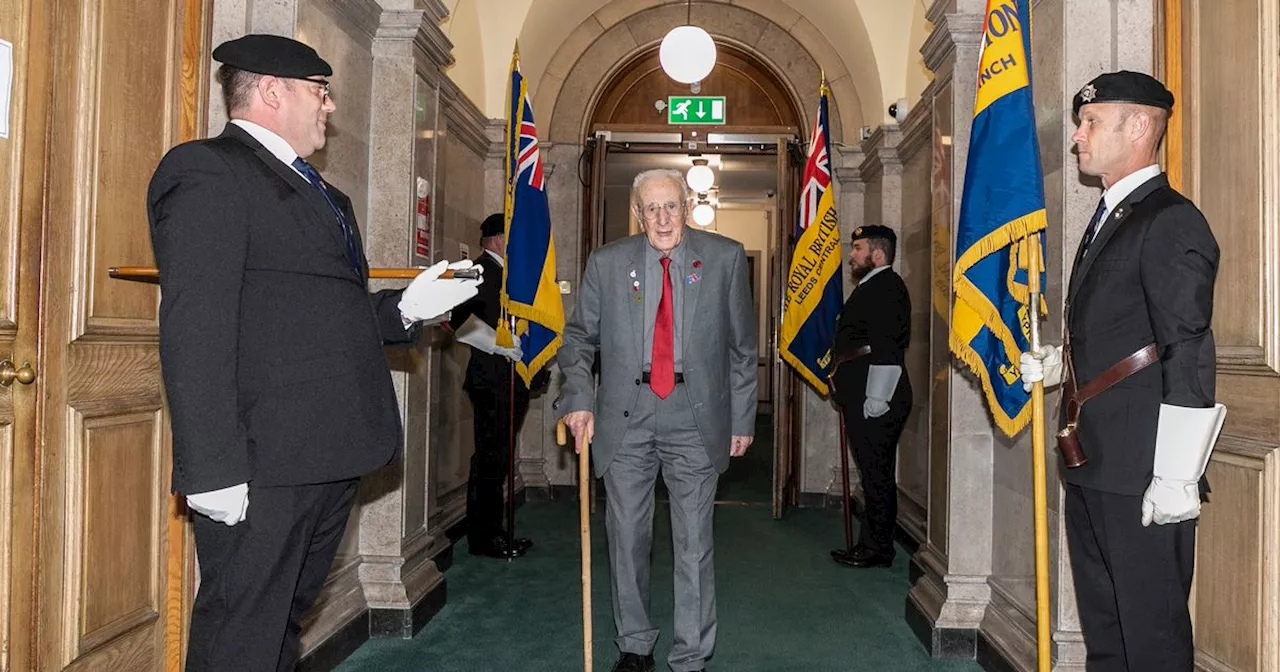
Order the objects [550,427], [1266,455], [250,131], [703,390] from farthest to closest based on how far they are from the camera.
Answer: [550,427] < [703,390] < [1266,455] < [250,131]

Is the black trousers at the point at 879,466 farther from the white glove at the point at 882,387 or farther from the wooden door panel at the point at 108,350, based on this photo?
the wooden door panel at the point at 108,350

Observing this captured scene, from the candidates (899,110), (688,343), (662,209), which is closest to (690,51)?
(899,110)

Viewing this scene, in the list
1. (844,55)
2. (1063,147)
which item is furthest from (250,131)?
(844,55)

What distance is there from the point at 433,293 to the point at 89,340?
87cm

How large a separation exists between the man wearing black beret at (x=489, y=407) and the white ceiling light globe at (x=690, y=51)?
1.75 m

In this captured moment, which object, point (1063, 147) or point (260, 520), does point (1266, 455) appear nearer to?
point (1063, 147)

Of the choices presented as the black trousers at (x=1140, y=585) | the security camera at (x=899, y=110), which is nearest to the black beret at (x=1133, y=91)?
the black trousers at (x=1140, y=585)

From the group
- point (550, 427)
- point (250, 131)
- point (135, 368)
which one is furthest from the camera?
point (550, 427)

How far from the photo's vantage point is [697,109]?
7473 mm

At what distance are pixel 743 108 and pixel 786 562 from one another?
3.96 metres

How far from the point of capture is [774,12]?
740cm

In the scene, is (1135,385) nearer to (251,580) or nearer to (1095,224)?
(1095,224)

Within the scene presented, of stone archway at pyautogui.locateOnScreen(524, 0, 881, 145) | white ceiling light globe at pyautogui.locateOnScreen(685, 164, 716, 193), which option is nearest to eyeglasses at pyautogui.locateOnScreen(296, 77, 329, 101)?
stone archway at pyautogui.locateOnScreen(524, 0, 881, 145)

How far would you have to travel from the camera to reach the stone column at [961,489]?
3.61 m
